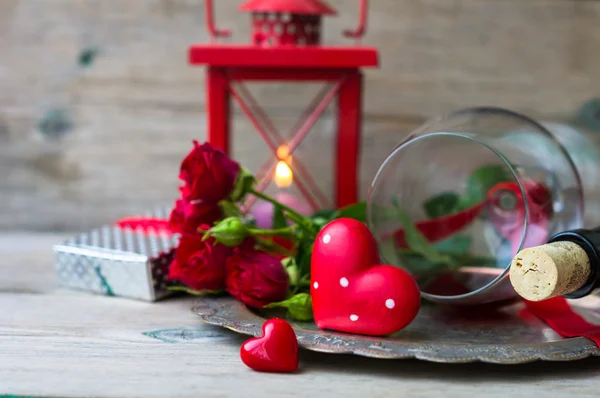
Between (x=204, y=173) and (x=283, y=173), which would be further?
(x=283, y=173)

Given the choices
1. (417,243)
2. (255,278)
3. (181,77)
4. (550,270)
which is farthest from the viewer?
(181,77)

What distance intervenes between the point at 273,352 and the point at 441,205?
32 centimetres

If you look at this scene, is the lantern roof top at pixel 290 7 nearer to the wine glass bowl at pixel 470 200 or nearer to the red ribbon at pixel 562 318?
the wine glass bowl at pixel 470 200

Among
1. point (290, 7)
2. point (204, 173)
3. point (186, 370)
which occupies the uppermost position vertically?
point (290, 7)

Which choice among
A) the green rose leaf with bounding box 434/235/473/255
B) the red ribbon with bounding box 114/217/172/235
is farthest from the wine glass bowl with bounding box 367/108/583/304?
the red ribbon with bounding box 114/217/172/235

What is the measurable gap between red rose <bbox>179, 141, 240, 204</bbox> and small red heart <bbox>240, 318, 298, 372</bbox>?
15cm

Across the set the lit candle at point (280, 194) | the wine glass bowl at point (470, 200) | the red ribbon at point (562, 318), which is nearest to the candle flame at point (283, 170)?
the lit candle at point (280, 194)

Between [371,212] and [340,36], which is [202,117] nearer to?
[340,36]

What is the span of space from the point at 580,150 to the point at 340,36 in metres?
0.33

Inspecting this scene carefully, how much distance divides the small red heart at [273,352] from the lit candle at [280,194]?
10.3 inches

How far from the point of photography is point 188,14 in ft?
3.08

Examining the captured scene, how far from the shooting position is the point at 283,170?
755mm

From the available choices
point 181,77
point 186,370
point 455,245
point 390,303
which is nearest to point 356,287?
point 390,303

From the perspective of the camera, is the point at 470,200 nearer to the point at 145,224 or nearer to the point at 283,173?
the point at 283,173
